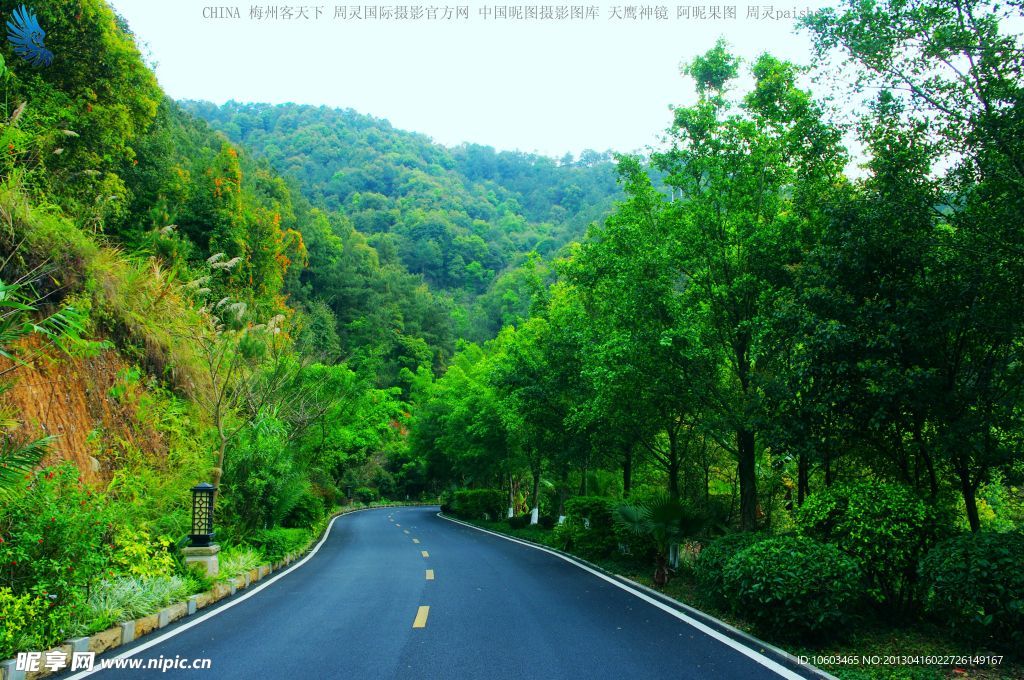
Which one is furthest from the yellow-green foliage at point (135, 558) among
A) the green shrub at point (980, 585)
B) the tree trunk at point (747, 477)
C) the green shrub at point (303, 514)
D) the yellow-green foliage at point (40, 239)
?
the green shrub at point (303, 514)

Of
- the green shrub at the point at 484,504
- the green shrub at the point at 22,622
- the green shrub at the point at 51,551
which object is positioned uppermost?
the green shrub at the point at 51,551

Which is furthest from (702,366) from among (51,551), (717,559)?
(51,551)

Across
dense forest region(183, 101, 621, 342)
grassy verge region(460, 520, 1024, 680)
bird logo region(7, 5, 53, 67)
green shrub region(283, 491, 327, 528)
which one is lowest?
green shrub region(283, 491, 327, 528)

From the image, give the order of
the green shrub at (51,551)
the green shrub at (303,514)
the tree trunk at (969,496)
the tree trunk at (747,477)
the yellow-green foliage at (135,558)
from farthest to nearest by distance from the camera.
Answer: the green shrub at (303,514) < the tree trunk at (747,477) < the tree trunk at (969,496) < the yellow-green foliage at (135,558) < the green shrub at (51,551)

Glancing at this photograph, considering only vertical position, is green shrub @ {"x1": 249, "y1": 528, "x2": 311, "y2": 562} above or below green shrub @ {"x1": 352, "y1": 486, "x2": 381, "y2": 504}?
above

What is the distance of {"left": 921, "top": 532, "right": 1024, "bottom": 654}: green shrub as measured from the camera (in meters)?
6.12

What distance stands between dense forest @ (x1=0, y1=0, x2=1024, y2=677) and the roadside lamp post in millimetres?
513

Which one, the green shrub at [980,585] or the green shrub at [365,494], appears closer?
the green shrub at [980,585]

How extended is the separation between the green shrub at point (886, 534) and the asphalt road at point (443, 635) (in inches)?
89.3

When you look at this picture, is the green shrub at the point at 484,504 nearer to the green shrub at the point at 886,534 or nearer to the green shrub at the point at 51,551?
the green shrub at the point at 886,534

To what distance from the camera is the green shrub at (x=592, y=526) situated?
1686 centimetres

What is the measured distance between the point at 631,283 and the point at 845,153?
4.62 metres

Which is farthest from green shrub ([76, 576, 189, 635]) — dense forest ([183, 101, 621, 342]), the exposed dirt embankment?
dense forest ([183, 101, 621, 342])

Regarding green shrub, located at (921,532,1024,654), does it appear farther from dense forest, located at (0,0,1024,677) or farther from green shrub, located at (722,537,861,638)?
green shrub, located at (722,537,861,638)
